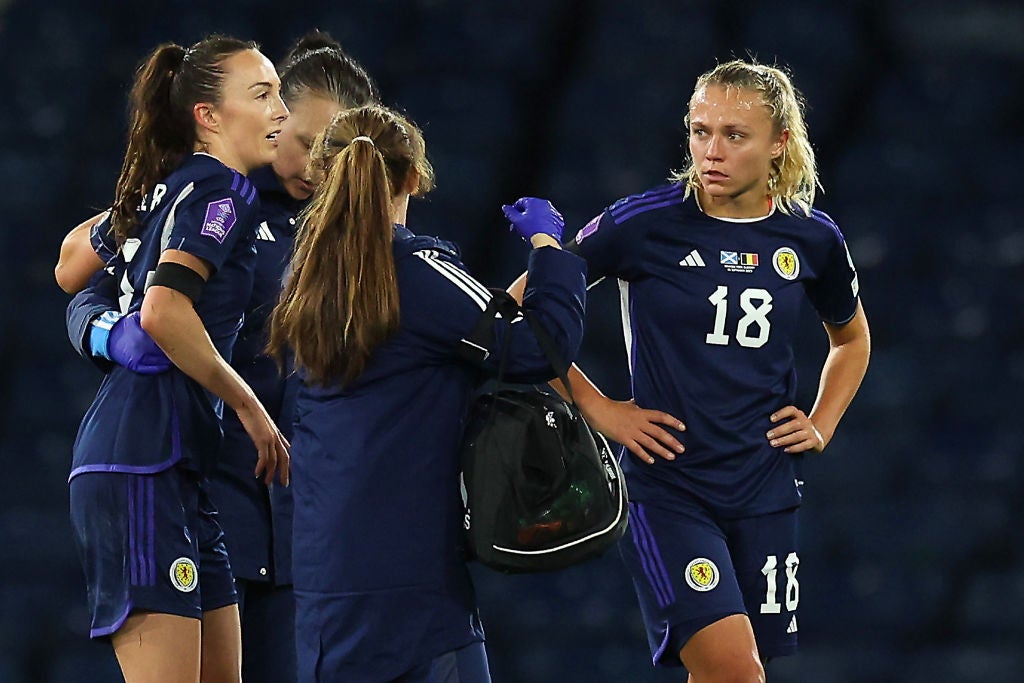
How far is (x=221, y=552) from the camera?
2.88 metres

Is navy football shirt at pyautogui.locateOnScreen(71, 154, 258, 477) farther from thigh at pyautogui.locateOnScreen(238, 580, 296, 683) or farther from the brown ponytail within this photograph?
thigh at pyautogui.locateOnScreen(238, 580, 296, 683)

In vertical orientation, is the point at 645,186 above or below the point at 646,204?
above

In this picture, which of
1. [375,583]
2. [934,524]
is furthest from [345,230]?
[934,524]

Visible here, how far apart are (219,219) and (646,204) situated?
962 millimetres

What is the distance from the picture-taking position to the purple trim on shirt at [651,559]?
3109 millimetres

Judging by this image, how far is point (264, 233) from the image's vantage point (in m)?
3.19

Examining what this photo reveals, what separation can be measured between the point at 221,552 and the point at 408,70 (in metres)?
3.98

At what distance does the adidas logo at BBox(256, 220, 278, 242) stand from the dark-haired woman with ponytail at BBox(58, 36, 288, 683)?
221mm

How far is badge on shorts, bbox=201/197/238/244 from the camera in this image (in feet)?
8.86

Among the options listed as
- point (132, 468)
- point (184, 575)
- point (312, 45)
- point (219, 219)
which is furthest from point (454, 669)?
point (312, 45)

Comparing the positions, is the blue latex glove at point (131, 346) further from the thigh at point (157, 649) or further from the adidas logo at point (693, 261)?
the adidas logo at point (693, 261)

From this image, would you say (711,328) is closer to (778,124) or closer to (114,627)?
(778,124)

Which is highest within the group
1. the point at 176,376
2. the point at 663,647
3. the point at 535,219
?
the point at 535,219

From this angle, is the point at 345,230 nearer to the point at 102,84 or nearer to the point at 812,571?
the point at 812,571
